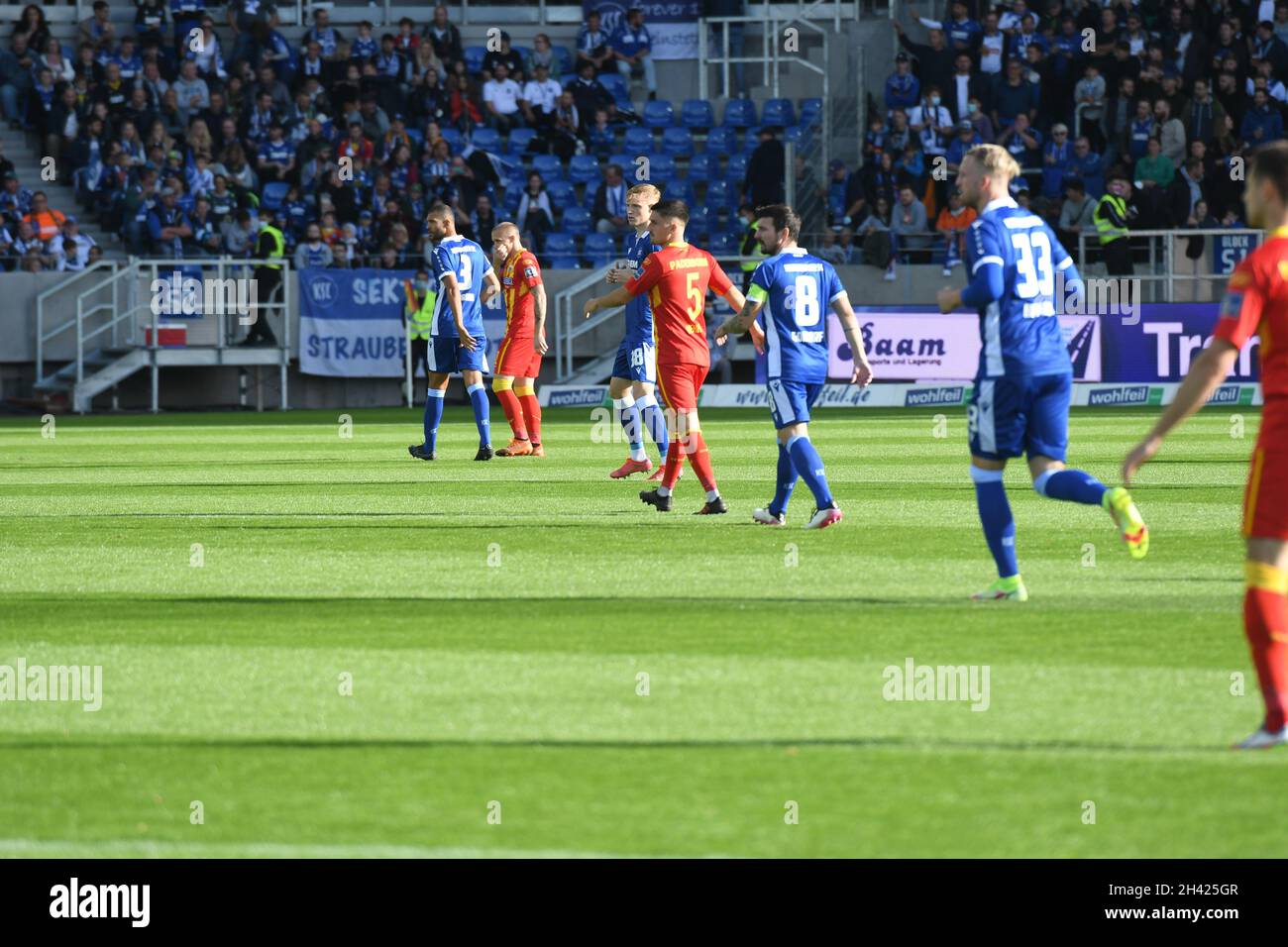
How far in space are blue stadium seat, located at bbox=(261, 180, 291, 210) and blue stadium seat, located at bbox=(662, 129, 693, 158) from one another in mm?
6686

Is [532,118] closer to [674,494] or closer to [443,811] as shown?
[674,494]

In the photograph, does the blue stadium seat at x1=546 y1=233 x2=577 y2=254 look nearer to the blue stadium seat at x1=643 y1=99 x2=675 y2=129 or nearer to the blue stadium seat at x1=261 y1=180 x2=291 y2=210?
the blue stadium seat at x1=643 y1=99 x2=675 y2=129

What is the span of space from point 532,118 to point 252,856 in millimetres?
31504

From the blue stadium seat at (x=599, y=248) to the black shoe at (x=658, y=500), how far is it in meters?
19.4

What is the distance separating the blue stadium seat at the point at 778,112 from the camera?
121 feet

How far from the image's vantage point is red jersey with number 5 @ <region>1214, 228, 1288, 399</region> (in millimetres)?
6418

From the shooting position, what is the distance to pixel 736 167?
1425 inches

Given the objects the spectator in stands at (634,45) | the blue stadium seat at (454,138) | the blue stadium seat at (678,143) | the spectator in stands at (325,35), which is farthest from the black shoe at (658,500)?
the spectator in stands at (634,45)

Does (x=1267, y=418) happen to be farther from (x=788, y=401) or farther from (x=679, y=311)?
(x=679, y=311)

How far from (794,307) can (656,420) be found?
10.3 ft

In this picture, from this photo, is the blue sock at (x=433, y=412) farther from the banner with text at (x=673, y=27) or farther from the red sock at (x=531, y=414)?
the banner with text at (x=673, y=27)

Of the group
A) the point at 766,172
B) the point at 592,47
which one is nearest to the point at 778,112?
the point at 766,172

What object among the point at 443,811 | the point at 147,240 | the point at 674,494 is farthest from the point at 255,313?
the point at 443,811
